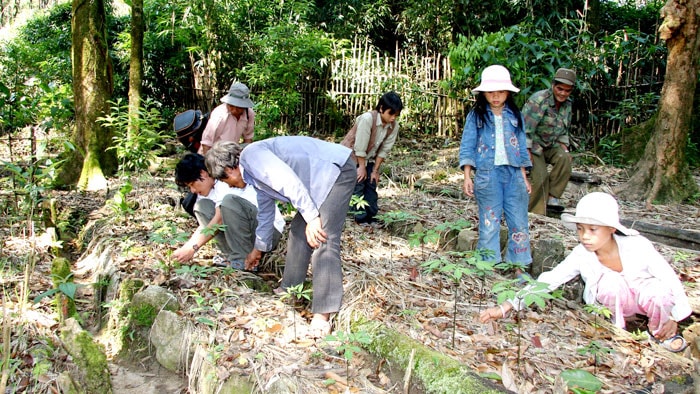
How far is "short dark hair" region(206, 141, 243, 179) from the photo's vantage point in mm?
3268

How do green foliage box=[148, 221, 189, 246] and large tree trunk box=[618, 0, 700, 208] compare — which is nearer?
green foliage box=[148, 221, 189, 246]

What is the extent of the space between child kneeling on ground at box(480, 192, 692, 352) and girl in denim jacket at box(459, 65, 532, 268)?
0.79 m

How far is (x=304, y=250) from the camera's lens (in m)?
3.51

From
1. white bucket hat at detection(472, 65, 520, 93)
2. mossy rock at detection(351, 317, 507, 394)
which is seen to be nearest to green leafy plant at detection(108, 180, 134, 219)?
mossy rock at detection(351, 317, 507, 394)

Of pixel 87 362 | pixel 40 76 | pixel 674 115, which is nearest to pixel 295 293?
pixel 87 362

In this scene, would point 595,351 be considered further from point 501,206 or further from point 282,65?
point 282,65

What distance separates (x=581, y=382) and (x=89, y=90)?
6653mm

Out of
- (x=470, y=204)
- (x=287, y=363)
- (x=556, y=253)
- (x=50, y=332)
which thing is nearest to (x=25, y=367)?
(x=50, y=332)

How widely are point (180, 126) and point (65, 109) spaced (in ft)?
10.9

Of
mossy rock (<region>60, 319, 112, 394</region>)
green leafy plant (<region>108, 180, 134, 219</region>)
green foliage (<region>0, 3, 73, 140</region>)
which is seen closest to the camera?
mossy rock (<region>60, 319, 112, 394</region>)

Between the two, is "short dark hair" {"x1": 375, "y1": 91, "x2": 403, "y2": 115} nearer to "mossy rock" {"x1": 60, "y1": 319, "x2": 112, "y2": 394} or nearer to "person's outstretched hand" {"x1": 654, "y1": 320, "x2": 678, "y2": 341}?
"person's outstretched hand" {"x1": 654, "y1": 320, "x2": 678, "y2": 341}

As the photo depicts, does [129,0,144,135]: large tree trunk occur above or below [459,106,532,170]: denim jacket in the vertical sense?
above

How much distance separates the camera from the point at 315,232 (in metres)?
3.13

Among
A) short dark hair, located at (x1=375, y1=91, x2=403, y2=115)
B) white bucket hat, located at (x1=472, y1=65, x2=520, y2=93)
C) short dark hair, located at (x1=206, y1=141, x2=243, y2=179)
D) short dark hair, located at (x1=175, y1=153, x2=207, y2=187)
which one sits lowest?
short dark hair, located at (x1=175, y1=153, x2=207, y2=187)
